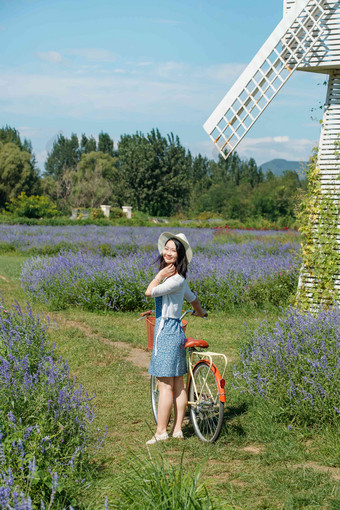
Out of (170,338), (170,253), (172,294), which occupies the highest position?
(170,253)

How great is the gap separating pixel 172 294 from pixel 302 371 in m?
1.28

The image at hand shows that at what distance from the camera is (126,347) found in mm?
8375

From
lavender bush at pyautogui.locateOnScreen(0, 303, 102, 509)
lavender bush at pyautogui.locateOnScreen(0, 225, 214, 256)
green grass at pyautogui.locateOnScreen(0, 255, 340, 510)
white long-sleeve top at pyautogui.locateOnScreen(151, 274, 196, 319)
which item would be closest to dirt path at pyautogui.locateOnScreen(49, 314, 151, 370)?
green grass at pyautogui.locateOnScreen(0, 255, 340, 510)

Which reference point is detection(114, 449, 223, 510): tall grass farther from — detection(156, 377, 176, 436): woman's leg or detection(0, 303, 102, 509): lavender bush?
detection(156, 377, 176, 436): woman's leg

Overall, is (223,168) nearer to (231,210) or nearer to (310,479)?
(231,210)

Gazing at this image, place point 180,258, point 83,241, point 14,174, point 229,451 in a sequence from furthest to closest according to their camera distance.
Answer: point 14,174 < point 83,241 < point 180,258 < point 229,451

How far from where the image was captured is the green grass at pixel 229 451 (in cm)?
365

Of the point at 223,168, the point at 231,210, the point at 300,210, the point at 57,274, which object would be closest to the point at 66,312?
the point at 57,274

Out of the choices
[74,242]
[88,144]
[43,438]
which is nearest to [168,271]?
[43,438]

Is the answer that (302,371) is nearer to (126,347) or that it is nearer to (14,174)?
(126,347)

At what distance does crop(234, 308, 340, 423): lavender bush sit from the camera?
15.6ft

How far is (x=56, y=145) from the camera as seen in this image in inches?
3772

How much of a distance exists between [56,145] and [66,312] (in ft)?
290

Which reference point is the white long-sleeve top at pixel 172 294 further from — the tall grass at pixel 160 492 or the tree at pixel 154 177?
the tree at pixel 154 177
